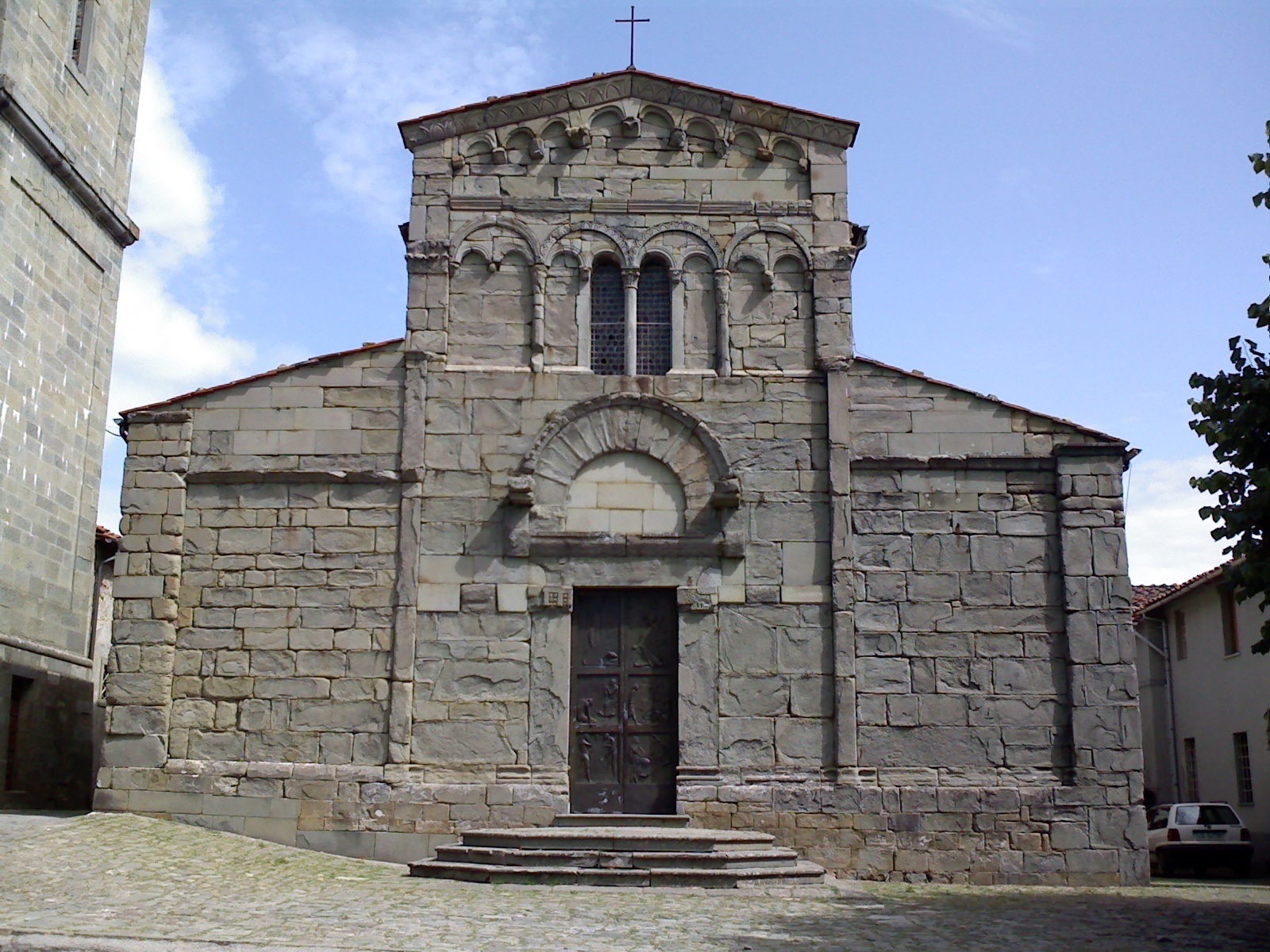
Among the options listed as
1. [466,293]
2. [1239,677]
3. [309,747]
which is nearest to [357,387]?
[466,293]

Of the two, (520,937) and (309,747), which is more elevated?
(309,747)

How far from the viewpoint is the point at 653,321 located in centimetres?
1514

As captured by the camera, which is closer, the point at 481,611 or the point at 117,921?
the point at 117,921

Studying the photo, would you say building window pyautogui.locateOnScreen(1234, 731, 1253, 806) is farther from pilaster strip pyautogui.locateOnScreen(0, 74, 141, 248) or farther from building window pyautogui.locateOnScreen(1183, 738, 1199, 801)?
pilaster strip pyautogui.locateOnScreen(0, 74, 141, 248)

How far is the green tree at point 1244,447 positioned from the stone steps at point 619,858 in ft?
16.8

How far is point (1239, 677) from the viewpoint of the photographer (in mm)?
23188

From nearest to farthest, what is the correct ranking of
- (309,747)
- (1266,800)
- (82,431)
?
(309,747), (82,431), (1266,800)

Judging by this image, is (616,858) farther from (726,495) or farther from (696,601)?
(726,495)

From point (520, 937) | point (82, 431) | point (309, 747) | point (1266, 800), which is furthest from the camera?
point (1266, 800)

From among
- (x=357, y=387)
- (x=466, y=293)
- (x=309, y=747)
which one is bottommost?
(x=309, y=747)

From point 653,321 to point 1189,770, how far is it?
17.4 m

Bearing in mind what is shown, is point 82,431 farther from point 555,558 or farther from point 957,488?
point 957,488

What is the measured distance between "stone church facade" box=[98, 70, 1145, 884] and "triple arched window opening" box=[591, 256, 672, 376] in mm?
39

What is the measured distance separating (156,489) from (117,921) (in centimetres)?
641
